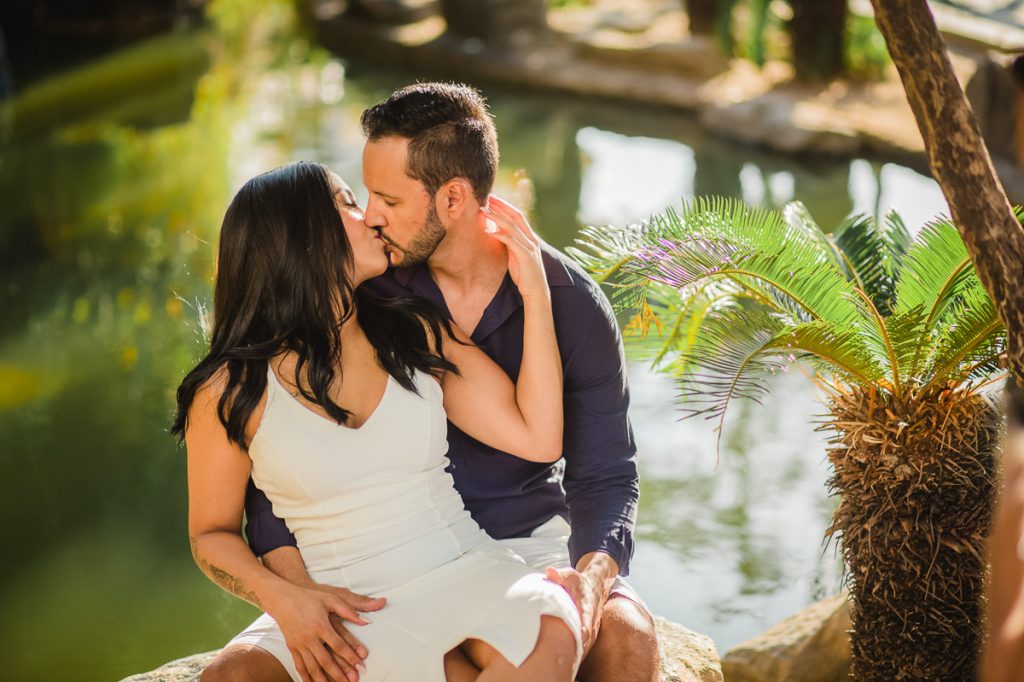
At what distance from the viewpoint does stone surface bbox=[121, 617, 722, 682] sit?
329 cm

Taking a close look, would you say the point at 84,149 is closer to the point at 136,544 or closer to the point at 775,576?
the point at 136,544

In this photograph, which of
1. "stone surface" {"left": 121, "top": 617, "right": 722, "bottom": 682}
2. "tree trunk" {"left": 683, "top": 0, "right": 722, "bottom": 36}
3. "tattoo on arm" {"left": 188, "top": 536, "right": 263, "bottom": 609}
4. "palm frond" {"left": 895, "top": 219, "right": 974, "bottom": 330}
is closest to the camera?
"tattoo on arm" {"left": 188, "top": 536, "right": 263, "bottom": 609}

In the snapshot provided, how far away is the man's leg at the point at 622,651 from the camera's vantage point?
2.69 metres

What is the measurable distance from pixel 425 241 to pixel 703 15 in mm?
11320

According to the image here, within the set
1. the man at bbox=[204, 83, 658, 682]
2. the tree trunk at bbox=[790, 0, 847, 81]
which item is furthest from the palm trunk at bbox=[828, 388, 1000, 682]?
the tree trunk at bbox=[790, 0, 847, 81]

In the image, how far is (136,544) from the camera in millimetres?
5184

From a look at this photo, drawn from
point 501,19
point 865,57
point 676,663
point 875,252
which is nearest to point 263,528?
point 676,663

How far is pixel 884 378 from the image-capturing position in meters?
3.54

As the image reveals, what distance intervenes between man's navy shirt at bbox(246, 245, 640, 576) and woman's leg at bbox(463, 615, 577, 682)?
568 mm

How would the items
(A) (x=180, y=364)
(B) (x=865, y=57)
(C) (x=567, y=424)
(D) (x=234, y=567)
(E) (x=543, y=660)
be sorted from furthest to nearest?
(B) (x=865, y=57) → (A) (x=180, y=364) → (C) (x=567, y=424) → (D) (x=234, y=567) → (E) (x=543, y=660)

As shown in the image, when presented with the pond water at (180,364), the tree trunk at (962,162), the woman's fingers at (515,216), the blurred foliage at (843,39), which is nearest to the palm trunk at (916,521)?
the tree trunk at (962,162)

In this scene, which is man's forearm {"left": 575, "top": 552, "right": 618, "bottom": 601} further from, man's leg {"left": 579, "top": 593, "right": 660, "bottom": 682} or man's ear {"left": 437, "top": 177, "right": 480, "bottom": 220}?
man's ear {"left": 437, "top": 177, "right": 480, "bottom": 220}

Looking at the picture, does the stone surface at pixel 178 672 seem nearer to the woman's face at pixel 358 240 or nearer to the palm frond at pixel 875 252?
the woman's face at pixel 358 240

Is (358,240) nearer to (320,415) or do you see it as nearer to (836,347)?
(320,415)
